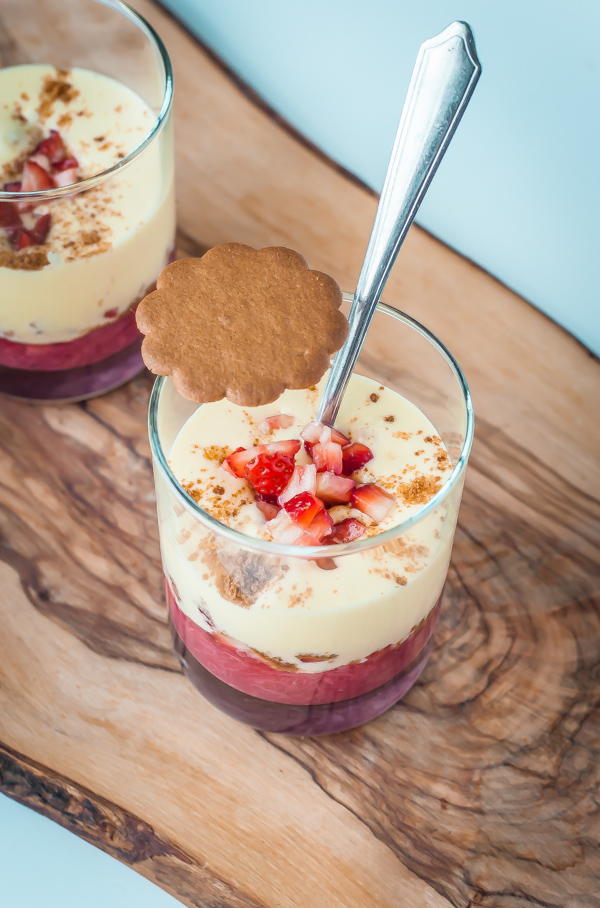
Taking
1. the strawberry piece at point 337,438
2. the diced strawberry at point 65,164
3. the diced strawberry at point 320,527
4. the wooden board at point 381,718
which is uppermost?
the strawberry piece at point 337,438

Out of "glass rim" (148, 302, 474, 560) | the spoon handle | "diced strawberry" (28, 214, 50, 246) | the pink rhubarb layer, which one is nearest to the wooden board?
the pink rhubarb layer

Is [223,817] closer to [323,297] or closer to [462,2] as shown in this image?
[323,297]

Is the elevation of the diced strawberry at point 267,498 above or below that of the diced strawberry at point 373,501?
below

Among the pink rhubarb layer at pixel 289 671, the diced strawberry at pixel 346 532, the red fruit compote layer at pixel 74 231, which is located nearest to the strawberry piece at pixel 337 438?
the diced strawberry at pixel 346 532

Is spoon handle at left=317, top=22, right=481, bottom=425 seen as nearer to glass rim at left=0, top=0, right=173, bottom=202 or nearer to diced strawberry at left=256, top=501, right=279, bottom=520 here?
diced strawberry at left=256, top=501, right=279, bottom=520

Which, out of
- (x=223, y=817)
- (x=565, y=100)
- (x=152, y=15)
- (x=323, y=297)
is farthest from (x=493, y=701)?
(x=152, y=15)

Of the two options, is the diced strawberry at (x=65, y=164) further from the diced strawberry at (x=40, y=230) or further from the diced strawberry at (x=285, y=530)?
the diced strawberry at (x=285, y=530)
